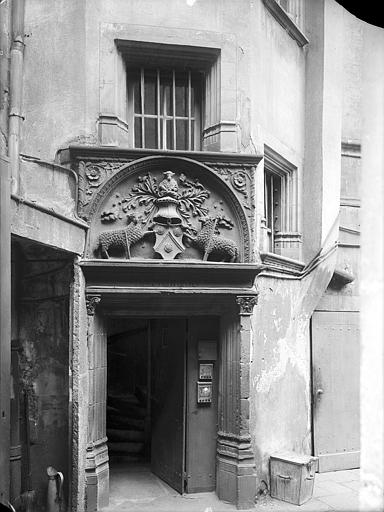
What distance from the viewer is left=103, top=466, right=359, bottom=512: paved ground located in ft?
12.3

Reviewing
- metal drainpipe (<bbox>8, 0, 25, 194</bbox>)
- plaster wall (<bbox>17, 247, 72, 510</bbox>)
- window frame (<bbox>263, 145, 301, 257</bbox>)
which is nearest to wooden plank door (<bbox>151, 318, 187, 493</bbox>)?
plaster wall (<bbox>17, 247, 72, 510</bbox>)

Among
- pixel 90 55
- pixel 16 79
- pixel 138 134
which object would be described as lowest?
pixel 138 134

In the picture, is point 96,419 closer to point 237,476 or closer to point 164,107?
point 237,476

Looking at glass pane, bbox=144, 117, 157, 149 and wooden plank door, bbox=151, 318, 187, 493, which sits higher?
glass pane, bbox=144, 117, 157, 149

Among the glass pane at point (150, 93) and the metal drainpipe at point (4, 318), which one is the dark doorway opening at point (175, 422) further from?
the metal drainpipe at point (4, 318)

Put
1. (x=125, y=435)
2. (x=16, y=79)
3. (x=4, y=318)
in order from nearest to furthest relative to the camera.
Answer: (x=4, y=318)
(x=16, y=79)
(x=125, y=435)

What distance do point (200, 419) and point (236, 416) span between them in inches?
12.5

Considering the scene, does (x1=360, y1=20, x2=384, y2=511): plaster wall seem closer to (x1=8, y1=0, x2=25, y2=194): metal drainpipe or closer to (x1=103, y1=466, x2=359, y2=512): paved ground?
(x1=103, y1=466, x2=359, y2=512): paved ground

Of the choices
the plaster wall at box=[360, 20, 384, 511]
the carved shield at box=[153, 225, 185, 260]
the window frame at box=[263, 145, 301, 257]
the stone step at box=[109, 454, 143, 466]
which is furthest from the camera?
the stone step at box=[109, 454, 143, 466]

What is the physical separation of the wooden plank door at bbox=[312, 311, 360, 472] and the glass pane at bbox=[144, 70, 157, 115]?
7.14 ft

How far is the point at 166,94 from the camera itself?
3.95 metres

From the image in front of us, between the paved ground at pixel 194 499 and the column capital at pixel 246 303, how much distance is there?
1.37 metres

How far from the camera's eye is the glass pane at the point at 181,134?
3.99 metres

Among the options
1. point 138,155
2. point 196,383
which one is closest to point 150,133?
point 138,155
